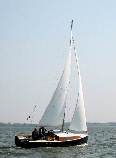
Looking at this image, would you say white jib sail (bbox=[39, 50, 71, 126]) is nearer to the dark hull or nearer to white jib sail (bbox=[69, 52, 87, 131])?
white jib sail (bbox=[69, 52, 87, 131])

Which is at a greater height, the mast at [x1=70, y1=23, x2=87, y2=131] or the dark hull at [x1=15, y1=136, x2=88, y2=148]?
the mast at [x1=70, y1=23, x2=87, y2=131]

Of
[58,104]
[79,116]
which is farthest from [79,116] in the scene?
[58,104]

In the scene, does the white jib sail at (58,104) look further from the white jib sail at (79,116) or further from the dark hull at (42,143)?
the dark hull at (42,143)

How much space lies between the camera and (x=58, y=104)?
4956 centimetres

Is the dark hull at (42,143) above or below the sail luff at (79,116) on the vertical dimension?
below

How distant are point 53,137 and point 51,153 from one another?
126 inches

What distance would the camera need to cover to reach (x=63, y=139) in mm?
46875

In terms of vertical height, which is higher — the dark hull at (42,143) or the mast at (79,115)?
the mast at (79,115)

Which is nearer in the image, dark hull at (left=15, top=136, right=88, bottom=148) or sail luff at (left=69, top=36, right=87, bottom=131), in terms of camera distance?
dark hull at (left=15, top=136, right=88, bottom=148)

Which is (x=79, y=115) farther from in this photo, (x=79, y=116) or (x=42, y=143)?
(x=42, y=143)

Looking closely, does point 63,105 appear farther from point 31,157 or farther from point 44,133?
point 31,157

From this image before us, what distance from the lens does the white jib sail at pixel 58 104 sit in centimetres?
4925

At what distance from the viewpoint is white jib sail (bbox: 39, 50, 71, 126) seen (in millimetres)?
49250

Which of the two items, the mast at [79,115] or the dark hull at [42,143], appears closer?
the dark hull at [42,143]
